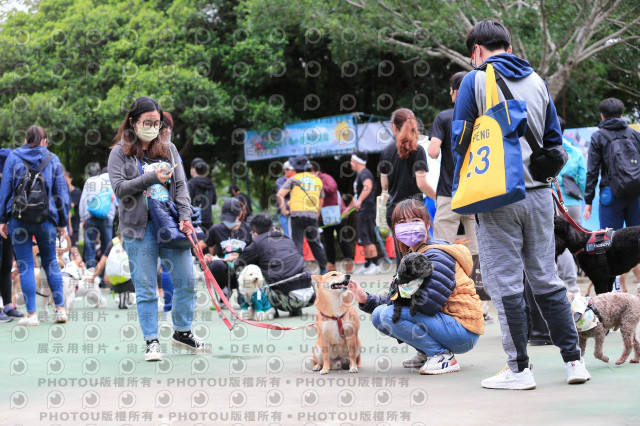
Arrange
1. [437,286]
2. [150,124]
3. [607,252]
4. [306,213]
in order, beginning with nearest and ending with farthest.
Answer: [437,286] → [150,124] → [607,252] → [306,213]

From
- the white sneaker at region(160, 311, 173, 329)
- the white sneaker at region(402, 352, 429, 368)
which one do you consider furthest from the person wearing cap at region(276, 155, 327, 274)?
the white sneaker at region(402, 352, 429, 368)

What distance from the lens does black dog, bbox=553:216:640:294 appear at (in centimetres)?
Result: 641

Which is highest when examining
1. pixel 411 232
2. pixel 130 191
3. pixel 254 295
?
pixel 130 191

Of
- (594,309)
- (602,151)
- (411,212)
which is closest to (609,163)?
(602,151)

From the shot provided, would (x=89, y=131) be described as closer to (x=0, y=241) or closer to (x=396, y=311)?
(x=0, y=241)

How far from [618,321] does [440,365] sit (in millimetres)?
1221

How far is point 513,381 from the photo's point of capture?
14.5 ft

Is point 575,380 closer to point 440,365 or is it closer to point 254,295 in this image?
point 440,365

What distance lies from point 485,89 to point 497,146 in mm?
368

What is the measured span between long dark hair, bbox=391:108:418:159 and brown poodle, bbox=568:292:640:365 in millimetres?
2345

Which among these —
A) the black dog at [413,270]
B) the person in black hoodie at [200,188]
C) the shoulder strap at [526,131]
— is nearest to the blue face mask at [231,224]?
the person in black hoodie at [200,188]

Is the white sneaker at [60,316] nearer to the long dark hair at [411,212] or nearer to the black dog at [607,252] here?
the long dark hair at [411,212]

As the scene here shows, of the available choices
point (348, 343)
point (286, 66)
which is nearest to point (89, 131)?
point (286, 66)

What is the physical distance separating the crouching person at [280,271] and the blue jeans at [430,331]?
3.52m
